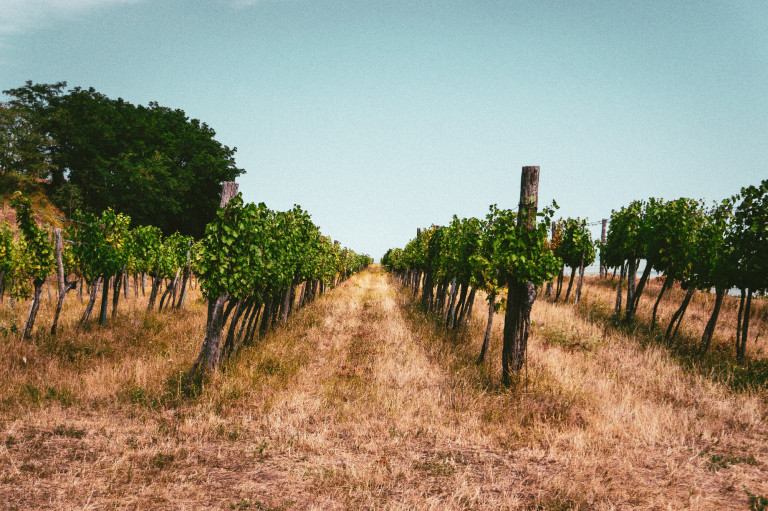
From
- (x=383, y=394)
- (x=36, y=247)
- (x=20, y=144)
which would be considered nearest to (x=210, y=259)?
(x=383, y=394)

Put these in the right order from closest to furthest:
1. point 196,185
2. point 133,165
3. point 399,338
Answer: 1. point 399,338
2. point 133,165
3. point 196,185

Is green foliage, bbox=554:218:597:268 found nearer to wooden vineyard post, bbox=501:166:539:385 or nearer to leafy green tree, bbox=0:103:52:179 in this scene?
wooden vineyard post, bbox=501:166:539:385

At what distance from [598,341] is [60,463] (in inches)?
464

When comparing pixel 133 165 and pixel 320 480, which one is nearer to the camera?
pixel 320 480

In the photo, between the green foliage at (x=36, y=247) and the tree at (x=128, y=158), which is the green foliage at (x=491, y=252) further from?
the tree at (x=128, y=158)

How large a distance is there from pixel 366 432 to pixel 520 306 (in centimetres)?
387

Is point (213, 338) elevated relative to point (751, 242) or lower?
lower

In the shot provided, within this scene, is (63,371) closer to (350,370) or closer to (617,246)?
(350,370)

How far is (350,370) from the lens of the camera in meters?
8.12

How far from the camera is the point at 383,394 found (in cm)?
668

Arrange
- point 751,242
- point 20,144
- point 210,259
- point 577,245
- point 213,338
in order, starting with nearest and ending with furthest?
point 210,259 < point 213,338 < point 751,242 < point 577,245 < point 20,144

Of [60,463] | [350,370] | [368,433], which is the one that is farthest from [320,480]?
[350,370]

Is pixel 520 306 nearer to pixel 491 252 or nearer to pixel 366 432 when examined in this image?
pixel 491 252

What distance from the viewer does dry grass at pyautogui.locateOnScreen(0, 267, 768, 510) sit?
407cm
